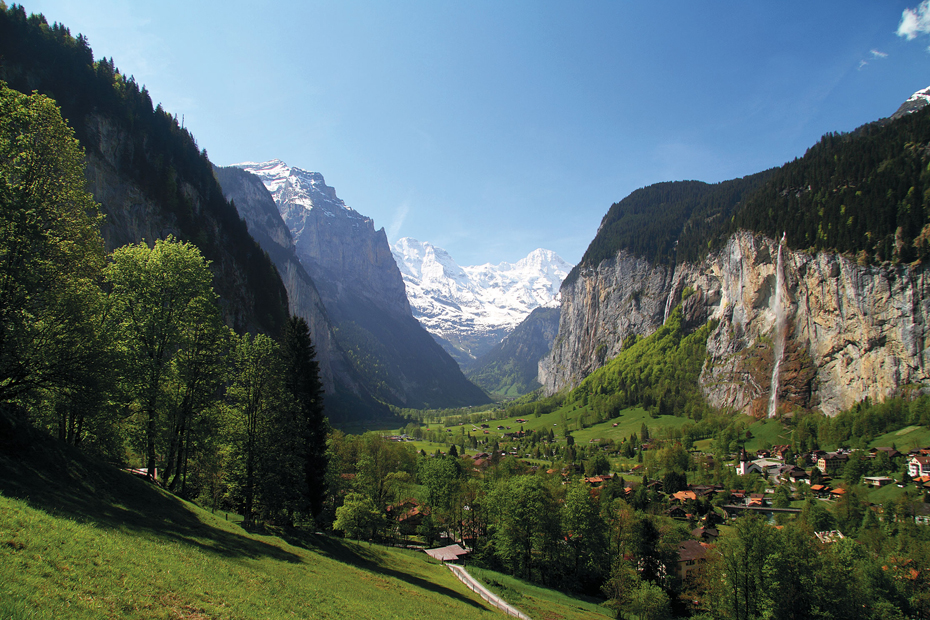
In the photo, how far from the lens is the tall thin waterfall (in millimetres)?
122250

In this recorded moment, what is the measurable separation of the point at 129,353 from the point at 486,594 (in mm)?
27846

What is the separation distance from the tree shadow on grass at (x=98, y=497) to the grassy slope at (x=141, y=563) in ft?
0.19

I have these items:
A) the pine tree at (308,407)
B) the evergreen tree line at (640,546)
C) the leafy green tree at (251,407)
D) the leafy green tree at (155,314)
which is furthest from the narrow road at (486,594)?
the leafy green tree at (155,314)

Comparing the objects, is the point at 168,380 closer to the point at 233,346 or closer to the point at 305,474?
the point at 233,346

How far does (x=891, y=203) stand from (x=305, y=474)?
466ft

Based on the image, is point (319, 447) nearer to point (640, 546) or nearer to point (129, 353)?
point (129, 353)

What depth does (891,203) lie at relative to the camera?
339 feet

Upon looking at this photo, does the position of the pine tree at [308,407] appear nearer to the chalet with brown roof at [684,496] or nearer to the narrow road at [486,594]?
the narrow road at [486,594]

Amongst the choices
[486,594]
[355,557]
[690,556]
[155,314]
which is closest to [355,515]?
[355,557]

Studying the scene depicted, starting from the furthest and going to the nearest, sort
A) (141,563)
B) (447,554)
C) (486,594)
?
1. (447,554)
2. (486,594)
3. (141,563)

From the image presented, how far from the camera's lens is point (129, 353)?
20969mm

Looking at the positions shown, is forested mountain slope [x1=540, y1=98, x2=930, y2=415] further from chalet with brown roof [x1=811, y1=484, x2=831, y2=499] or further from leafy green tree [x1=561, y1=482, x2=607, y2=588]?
leafy green tree [x1=561, y1=482, x2=607, y2=588]

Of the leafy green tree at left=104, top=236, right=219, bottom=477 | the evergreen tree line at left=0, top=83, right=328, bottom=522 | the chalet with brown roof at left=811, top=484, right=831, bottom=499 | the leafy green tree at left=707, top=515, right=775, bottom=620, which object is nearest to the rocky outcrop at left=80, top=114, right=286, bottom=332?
the evergreen tree line at left=0, top=83, right=328, bottom=522

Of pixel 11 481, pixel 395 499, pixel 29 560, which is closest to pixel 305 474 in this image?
pixel 11 481
